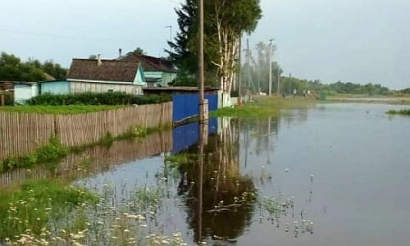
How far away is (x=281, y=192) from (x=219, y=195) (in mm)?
1560

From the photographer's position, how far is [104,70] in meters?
58.1

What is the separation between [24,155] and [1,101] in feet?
85.5

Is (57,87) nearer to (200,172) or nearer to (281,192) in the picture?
(200,172)

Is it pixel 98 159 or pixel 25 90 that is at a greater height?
pixel 25 90

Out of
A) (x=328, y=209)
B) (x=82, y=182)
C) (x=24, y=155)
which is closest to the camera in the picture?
(x=328, y=209)

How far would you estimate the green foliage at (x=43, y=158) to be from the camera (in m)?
16.2

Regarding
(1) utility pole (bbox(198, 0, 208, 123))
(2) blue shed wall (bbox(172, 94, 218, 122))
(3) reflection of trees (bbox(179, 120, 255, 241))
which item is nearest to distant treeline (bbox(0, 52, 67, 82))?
(2) blue shed wall (bbox(172, 94, 218, 122))

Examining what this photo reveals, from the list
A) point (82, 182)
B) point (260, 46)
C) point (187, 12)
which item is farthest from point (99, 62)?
point (260, 46)

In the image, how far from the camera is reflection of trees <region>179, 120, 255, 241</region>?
1025 cm

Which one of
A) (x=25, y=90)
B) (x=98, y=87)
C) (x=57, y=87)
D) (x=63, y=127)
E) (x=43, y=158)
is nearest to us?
(x=43, y=158)

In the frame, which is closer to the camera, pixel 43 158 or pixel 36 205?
pixel 36 205

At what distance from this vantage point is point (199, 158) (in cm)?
1991

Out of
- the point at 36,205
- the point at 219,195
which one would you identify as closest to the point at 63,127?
the point at 219,195

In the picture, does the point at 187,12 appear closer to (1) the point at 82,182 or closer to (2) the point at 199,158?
(2) the point at 199,158
